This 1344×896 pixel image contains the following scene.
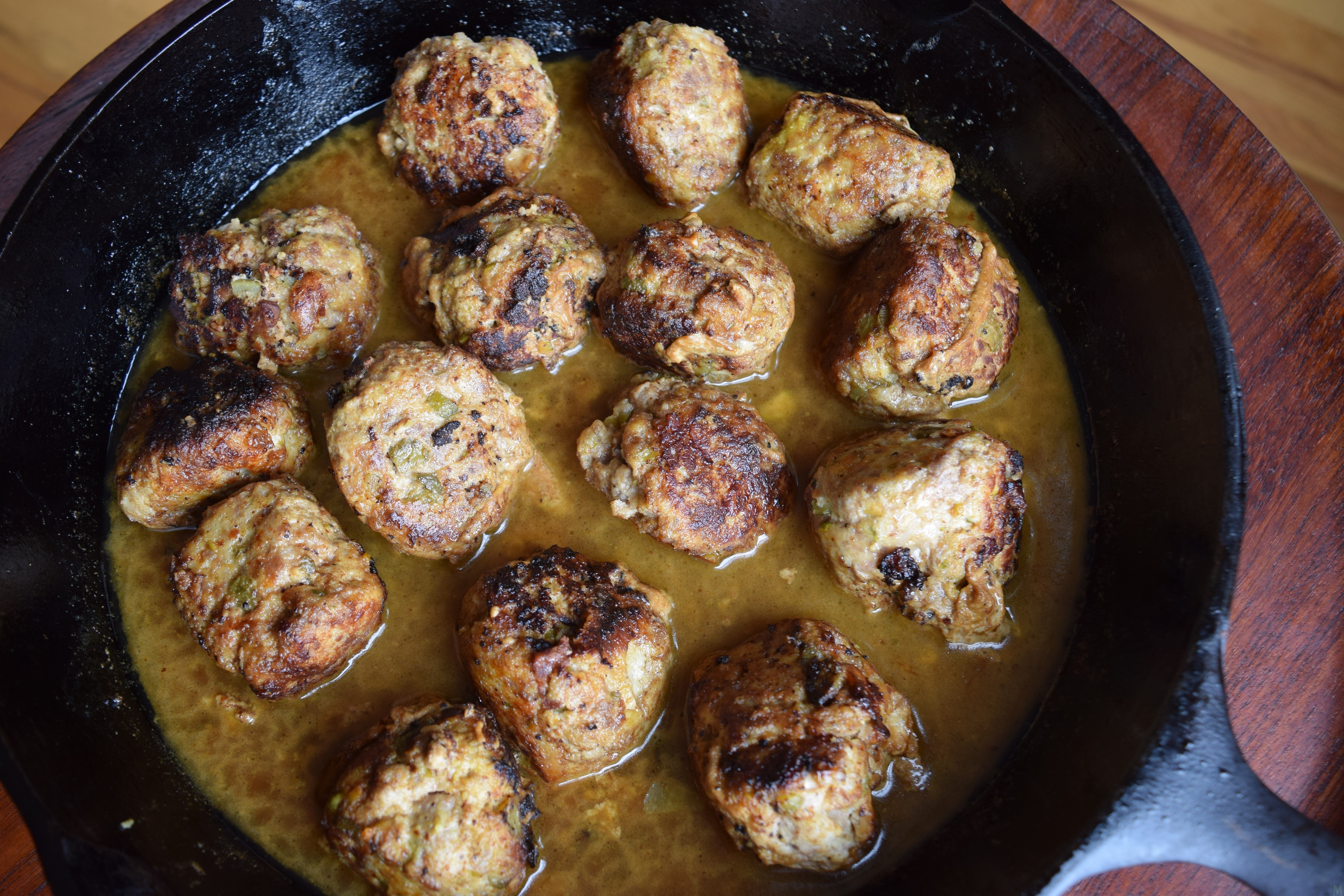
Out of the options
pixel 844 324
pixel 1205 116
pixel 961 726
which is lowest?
pixel 961 726

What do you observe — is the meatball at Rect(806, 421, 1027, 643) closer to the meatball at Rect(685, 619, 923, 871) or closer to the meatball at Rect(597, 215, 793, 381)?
the meatball at Rect(685, 619, 923, 871)

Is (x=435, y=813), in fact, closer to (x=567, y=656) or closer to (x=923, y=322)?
(x=567, y=656)

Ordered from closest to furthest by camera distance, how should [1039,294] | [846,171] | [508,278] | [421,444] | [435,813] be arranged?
[435,813], [421,444], [508,278], [846,171], [1039,294]

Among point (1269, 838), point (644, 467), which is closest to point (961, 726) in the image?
point (1269, 838)

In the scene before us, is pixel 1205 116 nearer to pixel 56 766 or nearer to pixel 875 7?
pixel 875 7

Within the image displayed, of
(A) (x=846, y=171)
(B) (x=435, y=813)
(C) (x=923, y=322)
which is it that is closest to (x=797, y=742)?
(B) (x=435, y=813)

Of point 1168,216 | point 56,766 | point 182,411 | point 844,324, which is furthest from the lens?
point 844,324

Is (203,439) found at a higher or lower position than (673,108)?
lower
